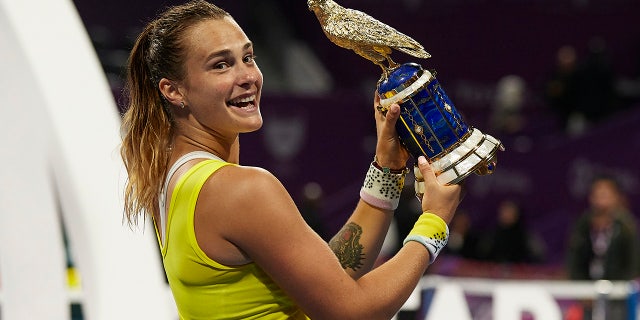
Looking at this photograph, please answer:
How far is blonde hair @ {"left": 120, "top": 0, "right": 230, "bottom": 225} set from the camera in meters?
2.72

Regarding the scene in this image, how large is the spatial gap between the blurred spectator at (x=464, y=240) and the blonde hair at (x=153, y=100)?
829 cm

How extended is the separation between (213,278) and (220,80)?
17.4 inches

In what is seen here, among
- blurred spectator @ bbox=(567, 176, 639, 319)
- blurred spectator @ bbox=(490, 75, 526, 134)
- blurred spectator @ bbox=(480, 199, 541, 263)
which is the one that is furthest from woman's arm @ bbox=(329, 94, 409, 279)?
blurred spectator @ bbox=(490, 75, 526, 134)

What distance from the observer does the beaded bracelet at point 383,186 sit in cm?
295

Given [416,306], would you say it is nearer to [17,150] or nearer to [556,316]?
[556,316]

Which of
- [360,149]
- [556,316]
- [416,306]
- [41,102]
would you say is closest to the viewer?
[41,102]

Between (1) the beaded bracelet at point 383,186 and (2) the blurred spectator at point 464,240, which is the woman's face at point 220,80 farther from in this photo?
(2) the blurred spectator at point 464,240

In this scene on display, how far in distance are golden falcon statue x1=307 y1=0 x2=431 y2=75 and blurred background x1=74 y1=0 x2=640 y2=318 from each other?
6.00 metres

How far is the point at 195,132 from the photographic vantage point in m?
2.74

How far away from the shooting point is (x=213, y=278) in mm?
2605

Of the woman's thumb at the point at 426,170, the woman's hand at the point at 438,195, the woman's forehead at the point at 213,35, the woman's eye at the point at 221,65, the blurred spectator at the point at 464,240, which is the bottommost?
the blurred spectator at the point at 464,240

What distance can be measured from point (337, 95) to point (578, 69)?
252cm

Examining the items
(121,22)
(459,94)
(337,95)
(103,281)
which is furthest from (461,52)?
(103,281)

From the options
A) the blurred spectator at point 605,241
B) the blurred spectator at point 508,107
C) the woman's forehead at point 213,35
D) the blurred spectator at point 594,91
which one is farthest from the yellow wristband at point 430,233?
the blurred spectator at point 594,91
